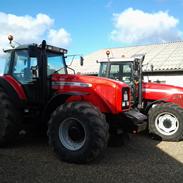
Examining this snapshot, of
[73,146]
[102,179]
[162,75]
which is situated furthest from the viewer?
[162,75]

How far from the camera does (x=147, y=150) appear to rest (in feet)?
24.0

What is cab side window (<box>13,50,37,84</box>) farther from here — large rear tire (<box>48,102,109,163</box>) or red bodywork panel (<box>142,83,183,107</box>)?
red bodywork panel (<box>142,83,183,107</box>)

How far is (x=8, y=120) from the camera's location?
22.5 feet

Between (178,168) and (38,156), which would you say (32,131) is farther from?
(178,168)

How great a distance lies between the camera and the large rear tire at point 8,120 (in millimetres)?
6844

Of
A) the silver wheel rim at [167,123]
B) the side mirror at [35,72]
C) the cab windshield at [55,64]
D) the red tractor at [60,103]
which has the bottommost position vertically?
the silver wheel rim at [167,123]

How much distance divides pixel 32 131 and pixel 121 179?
3207 millimetres

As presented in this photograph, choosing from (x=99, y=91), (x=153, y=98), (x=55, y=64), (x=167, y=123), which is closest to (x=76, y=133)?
(x=99, y=91)

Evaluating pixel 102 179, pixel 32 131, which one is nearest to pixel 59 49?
pixel 32 131

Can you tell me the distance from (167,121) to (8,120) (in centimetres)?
427

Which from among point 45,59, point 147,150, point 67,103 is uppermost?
point 45,59

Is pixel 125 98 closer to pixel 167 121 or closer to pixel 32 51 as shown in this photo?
pixel 32 51

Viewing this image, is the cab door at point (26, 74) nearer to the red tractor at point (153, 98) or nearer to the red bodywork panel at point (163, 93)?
→ the red tractor at point (153, 98)

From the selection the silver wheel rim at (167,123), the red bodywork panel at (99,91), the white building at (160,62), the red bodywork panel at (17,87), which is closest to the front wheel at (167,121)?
the silver wheel rim at (167,123)
